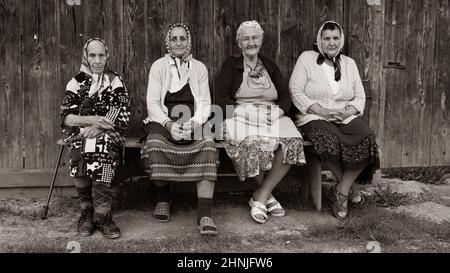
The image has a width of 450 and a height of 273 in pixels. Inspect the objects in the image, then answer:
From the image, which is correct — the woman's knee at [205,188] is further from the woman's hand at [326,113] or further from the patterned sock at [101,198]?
the woman's hand at [326,113]

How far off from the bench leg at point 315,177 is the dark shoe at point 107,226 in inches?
69.4

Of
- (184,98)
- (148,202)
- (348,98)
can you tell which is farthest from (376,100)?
(148,202)

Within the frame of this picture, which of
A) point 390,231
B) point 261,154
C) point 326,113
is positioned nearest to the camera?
point 390,231

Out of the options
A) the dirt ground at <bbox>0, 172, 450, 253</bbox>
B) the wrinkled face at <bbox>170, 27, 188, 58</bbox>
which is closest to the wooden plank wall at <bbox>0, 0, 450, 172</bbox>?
the wrinkled face at <bbox>170, 27, 188, 58</bbox>

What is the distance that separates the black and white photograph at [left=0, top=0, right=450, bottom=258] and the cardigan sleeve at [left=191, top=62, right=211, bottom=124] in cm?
1

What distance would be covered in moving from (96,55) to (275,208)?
77.8 inches

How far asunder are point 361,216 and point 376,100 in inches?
57.2

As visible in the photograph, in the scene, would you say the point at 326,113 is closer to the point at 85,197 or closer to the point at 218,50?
the point at 218,50

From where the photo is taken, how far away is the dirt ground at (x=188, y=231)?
150 inches

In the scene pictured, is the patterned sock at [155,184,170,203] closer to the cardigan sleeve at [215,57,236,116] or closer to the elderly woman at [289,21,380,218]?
the cardigan sleeve at [215,57,236,116]

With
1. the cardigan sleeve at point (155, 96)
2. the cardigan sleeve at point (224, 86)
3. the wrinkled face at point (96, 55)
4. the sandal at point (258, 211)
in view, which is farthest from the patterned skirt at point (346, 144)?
the wrinkled face at point (96, 55)

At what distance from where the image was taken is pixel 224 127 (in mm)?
4574

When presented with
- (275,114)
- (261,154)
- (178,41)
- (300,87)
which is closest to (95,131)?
(178,41)

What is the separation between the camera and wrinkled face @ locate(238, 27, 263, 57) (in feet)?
15.3
